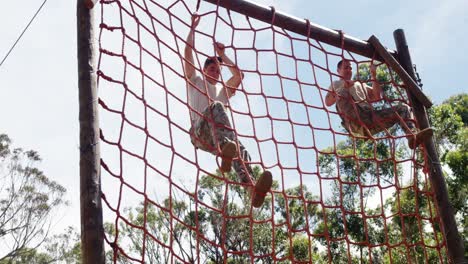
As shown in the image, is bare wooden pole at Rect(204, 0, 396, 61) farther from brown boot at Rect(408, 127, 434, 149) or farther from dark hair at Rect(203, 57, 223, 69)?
brown boot at Rect(408, 127, 434, 149)

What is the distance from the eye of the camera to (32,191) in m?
13.8

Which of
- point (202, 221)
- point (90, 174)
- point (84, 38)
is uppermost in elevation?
point (202, 221)

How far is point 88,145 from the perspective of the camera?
1.90 metres

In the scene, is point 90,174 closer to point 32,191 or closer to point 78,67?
point 78,67

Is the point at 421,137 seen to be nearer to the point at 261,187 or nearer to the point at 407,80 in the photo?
the point at 407,80

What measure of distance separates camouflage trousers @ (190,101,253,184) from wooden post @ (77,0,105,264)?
802 mm

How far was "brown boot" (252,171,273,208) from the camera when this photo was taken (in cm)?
253

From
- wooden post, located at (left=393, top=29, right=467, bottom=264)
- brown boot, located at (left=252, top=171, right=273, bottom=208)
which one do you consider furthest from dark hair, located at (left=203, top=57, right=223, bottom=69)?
wooden post, located at (left=393, top=29, right=467, bottom=264)

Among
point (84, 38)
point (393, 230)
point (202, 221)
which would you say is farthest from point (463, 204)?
point (84, 38)

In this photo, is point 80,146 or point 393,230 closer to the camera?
point 80,146

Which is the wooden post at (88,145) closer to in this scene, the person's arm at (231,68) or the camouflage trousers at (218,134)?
the camouflage trousers at (218,134)

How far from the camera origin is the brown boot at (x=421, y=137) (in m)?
2.94

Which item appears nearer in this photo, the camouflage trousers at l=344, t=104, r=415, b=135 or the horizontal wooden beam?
the horizontal wooden beam

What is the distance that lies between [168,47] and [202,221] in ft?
28.8
